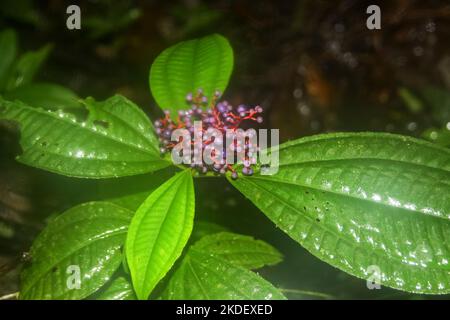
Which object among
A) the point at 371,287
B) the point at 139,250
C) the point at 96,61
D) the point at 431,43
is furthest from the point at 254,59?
the point at 139,250

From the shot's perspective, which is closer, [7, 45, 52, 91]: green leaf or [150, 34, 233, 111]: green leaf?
[150, 34, 233, 111]: green leaf

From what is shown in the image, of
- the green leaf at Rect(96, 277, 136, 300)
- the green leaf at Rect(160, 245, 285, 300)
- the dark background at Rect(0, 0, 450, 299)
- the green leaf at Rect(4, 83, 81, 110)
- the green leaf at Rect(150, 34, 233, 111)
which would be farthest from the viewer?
the dark background at Rect(0, 0, 450, 299)

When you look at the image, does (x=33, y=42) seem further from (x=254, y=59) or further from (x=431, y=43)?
(x=431, y=43)

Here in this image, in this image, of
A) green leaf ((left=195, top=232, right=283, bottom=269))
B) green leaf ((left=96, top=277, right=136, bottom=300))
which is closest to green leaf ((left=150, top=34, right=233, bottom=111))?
green leaf ((left=195, top=232, right=283, bottom=269))

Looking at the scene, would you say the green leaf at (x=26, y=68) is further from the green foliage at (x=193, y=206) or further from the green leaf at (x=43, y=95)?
the green foliage at (x=193, y=206)

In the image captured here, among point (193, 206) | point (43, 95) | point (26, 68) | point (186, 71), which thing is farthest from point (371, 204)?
point (26, 68)

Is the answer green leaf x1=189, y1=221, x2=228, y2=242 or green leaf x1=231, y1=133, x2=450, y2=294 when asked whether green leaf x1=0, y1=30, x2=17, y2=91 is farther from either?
green leaf x1=231, y1=133, x2=450, y2=294

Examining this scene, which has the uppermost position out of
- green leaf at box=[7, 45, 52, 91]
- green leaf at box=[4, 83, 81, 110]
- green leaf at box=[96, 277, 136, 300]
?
green leaf at box=[7, 45, 52, 91]
